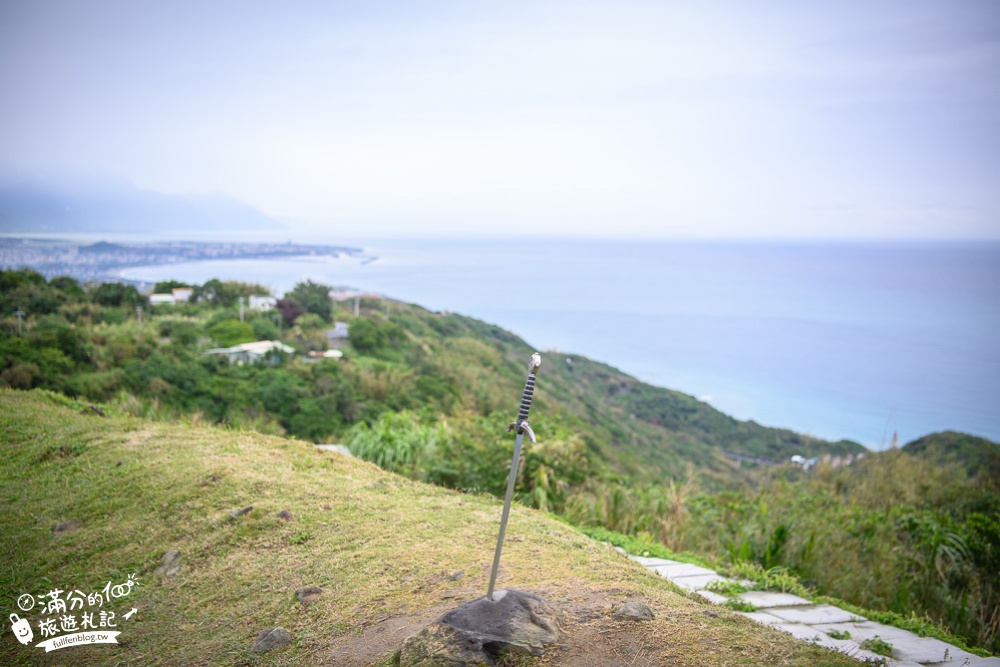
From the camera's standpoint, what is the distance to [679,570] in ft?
16.7

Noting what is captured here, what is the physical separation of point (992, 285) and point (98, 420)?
6124 cm

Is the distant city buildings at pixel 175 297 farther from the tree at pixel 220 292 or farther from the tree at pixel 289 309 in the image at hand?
the tree at pixel 289 309

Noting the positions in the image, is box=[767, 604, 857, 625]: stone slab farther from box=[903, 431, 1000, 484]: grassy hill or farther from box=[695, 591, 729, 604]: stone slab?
box=[903, 431, 1000, 484]: grassy hill

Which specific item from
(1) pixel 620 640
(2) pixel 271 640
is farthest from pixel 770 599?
(2) pixel 271 640

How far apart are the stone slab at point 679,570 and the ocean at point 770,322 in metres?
26.2

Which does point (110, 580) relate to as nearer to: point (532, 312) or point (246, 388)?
point (246, 388)

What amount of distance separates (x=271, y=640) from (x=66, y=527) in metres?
2.66

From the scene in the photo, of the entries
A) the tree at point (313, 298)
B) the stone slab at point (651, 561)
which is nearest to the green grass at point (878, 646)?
the stone slab at point (651, 561)

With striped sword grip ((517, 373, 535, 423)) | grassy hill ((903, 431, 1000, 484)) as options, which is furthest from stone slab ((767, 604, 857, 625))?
grassy hill ((903, 431, 1000, 484))

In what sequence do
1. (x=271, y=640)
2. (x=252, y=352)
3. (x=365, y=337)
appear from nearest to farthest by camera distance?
(x=271, y=640) < (x=252, y=352) < (x=365, y=337)

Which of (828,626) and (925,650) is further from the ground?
(925,650)

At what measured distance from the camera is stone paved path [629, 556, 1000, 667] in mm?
3561

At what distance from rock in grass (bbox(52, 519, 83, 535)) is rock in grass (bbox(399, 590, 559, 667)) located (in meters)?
3.45

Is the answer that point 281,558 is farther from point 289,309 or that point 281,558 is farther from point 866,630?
point 289,309
